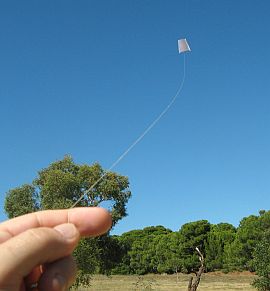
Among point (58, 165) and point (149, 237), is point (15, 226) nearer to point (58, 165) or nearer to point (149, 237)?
point (58, 165)

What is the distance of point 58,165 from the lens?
56938mm

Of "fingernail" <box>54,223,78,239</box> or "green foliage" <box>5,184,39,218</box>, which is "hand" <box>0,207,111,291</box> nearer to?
"fingernail" <box>54,223,78,239</box>

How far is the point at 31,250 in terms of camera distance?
1380 mm

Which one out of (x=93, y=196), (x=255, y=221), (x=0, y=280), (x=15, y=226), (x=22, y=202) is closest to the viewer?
(x=0, y=280)

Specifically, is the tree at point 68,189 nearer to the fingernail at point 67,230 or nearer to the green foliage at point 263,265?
the green foliage at point 263,265

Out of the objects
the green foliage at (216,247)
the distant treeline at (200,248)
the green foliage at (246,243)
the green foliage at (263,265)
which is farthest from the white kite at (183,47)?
the green foliage at (216,247)

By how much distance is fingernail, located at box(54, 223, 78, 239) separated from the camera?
1.47m

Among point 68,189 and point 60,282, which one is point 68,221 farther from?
point 68,189

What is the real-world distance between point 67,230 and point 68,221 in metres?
0.06

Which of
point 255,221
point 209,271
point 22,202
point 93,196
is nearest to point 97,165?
point 93,196

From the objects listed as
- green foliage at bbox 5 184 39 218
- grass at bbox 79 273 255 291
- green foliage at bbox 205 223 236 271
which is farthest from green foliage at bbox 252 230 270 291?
green foliage at bbox 205 223 236 271

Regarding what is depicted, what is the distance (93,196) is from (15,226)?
52.3m

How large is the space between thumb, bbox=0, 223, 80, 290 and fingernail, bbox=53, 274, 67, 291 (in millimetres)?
49

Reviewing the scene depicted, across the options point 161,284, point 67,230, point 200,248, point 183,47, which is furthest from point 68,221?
point 200,248
